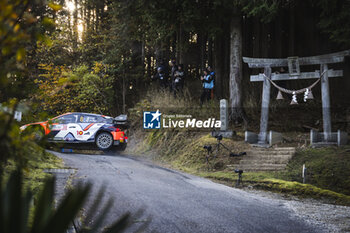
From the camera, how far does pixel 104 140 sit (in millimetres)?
14828

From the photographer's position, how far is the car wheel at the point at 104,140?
14758 mm

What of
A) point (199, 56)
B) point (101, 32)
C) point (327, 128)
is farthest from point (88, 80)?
point (327, 128)

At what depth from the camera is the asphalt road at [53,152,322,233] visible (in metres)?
6.12

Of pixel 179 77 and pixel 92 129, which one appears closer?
pixel 92 129

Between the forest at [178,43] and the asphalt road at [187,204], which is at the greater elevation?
the forest at [178,43]

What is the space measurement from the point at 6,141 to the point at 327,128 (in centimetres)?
1212

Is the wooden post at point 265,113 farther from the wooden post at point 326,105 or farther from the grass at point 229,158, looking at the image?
the wooden post at point 326,105

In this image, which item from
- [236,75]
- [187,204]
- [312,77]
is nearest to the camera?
[187,204]

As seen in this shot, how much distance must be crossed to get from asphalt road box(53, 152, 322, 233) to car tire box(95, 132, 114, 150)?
13.3ft

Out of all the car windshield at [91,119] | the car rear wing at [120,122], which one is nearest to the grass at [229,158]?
the car rear wing at [120,122]

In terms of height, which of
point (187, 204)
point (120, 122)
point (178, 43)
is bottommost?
point (187, 204)

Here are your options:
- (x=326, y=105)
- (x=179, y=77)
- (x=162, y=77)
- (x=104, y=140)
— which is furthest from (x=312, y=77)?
(x=162, y=77)

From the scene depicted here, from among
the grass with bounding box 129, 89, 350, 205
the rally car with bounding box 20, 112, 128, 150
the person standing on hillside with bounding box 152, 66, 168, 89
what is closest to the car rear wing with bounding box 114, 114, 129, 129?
the rally car with bounding box 20, 112, 128, 150

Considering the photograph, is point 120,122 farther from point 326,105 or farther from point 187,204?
point 187,204
